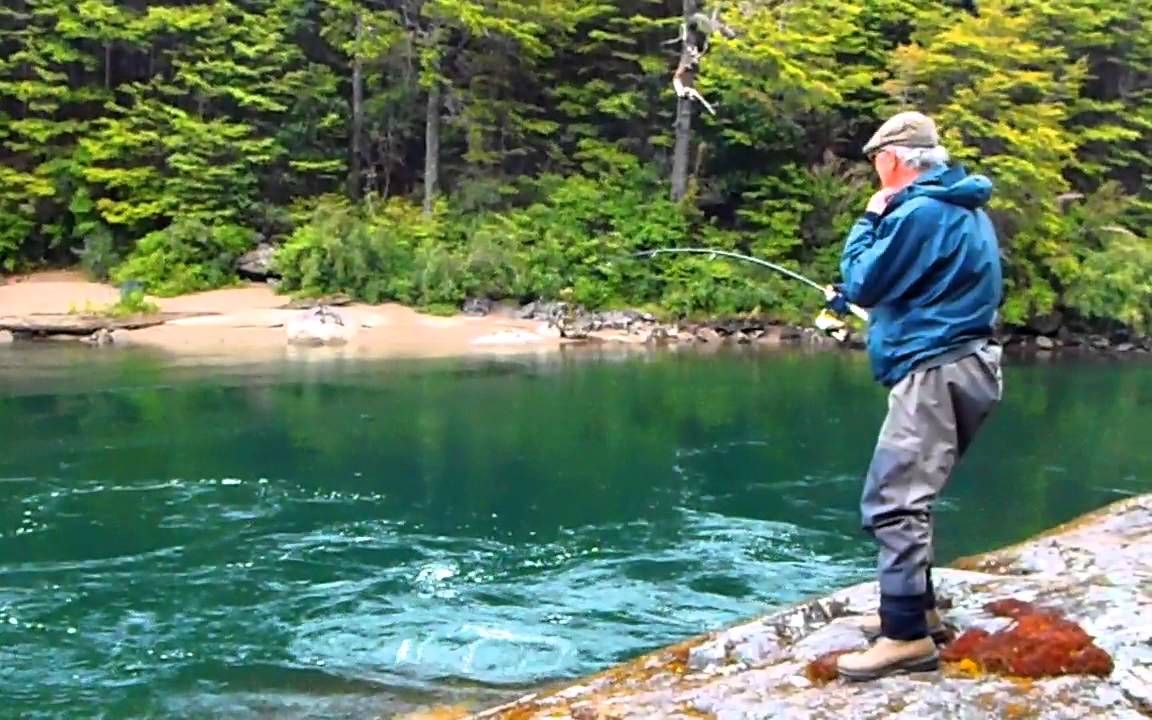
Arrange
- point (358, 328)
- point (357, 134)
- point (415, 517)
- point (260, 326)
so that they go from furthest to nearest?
point (357, 134) → point (358, 328) → point (260, 326) → point (415, 517)

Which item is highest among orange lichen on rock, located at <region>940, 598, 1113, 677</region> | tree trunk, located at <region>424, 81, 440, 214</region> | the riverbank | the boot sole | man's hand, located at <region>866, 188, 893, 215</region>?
tree trunk, located at <region>424, 81, 440, 214</region>

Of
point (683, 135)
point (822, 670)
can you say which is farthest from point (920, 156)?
point (683, 135)

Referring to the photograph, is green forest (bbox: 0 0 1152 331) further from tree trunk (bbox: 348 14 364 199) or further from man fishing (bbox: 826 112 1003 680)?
man fishing (bbox: 826 112 1003 680)

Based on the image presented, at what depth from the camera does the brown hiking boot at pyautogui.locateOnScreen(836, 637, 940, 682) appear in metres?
3.43

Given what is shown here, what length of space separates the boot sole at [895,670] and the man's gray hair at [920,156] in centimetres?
145

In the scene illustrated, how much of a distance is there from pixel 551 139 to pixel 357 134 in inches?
184

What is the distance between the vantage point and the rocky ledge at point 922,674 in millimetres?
3297

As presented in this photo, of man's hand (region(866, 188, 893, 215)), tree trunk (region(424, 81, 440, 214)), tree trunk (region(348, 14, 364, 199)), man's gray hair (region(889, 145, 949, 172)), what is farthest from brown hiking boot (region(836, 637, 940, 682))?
tree trunk (region(348, 14, 364, 199))

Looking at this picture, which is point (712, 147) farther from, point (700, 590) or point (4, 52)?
point (700, 590)

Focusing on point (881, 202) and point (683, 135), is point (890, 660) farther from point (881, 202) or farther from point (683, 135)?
point (683, 135)

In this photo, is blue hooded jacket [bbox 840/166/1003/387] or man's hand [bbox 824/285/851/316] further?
man's hand [bbox 824/285/851/316]

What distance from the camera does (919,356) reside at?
3.52 m

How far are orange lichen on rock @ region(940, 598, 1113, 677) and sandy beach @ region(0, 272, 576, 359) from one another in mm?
16955

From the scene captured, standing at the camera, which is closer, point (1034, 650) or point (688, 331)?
point (1034, 650)
